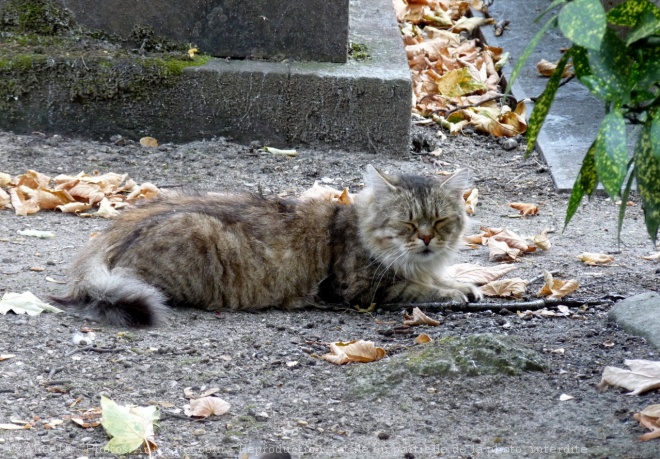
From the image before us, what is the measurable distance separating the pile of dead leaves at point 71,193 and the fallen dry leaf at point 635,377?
3.47m

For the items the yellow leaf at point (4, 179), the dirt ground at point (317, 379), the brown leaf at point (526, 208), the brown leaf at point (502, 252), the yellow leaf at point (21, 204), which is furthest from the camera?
the brown leaf at point (526, 208)

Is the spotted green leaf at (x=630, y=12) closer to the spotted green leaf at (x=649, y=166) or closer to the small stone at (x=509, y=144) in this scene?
the spotted green leaf at (x=649, y=166)

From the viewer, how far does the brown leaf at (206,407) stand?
3283mm

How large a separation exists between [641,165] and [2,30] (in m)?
5.66

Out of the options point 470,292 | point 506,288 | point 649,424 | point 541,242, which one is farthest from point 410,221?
point 649,424

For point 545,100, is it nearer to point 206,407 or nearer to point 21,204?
point 206,407

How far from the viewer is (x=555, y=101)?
826cm

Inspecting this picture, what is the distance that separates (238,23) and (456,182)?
8.31ft

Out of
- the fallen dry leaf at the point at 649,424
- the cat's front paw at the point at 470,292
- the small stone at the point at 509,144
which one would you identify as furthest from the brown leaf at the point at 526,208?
the fallen dry leaf at the point at 649,424

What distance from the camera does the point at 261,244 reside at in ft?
16.0

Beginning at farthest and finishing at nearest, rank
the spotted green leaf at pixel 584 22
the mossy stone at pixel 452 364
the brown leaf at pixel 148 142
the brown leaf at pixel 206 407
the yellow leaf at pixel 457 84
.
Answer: the yellow leaf at pixel 457 84 < the brown leaf at pixel 148 142 < the mossy stone at pixel 452 364 < the brown leaf at pixel 206 407 < the spotted green leaf at pixel 584 22

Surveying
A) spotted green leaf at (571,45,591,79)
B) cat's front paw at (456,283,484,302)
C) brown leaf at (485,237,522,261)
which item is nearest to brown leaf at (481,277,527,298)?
cat's front paw at (456,283,484,302)

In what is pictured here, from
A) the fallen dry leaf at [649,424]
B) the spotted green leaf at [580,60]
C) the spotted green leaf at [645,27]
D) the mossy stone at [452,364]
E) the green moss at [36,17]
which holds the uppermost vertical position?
the spotted green leaf at [645,27]

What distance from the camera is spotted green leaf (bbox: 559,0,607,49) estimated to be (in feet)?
6.82
